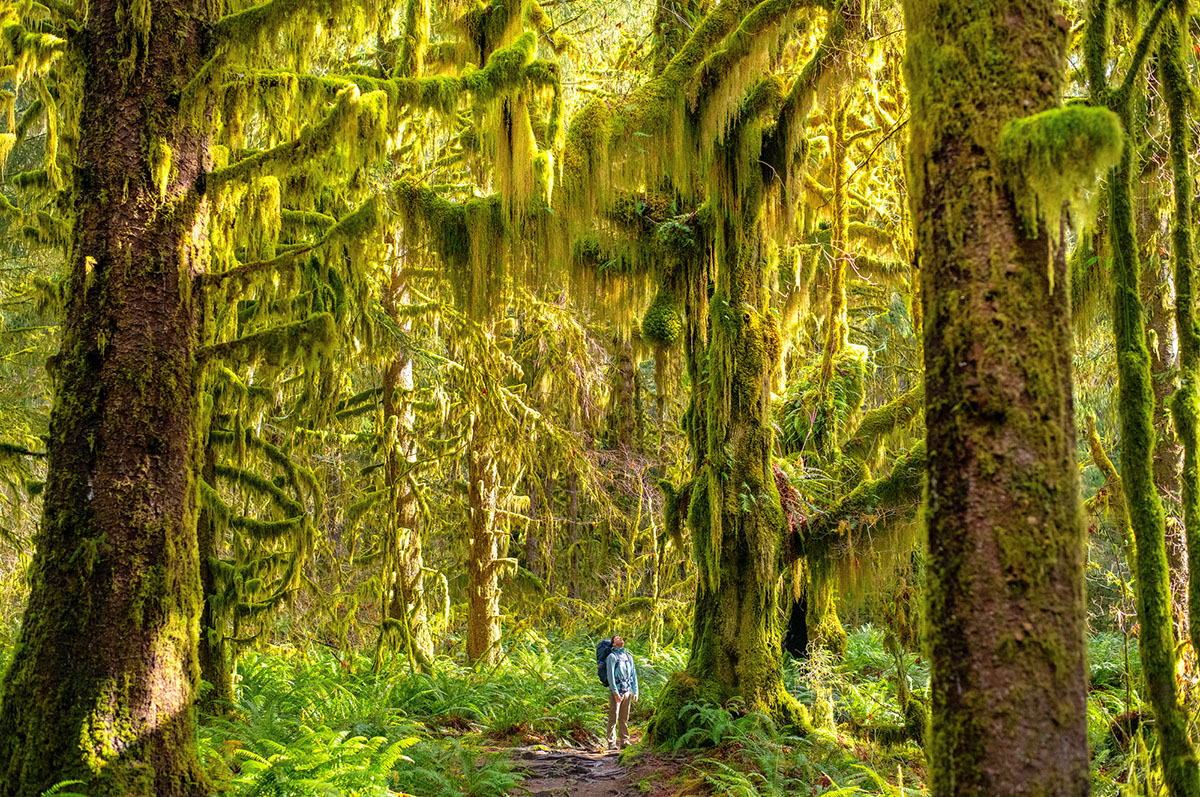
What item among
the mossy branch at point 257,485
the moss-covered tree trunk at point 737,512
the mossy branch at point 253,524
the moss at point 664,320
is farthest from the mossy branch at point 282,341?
the moss at point 664,320

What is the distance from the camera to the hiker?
29.8ft

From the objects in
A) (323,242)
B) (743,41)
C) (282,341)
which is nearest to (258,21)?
(323,242)

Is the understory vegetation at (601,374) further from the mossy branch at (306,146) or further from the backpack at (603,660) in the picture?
the backpack at (603,660)

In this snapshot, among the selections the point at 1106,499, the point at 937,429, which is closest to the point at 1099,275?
the point at 1106,499

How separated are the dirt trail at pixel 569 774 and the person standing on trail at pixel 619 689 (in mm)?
423

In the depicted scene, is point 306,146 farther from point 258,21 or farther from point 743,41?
point 743,41

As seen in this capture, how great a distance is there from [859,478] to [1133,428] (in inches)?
212

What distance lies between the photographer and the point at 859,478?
8859 millimetres

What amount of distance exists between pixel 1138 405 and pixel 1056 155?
56.5 inches

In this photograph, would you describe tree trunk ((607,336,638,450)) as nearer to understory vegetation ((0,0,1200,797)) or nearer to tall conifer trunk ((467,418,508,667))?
understory vegetation ((0,0,1200,797))

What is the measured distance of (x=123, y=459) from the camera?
4.43 m

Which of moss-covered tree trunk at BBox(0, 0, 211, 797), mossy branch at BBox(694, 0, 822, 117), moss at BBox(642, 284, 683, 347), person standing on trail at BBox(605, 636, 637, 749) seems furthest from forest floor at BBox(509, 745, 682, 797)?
mossy branch at BBox(694, 0, 822, 117)

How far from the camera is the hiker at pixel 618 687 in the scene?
909cm

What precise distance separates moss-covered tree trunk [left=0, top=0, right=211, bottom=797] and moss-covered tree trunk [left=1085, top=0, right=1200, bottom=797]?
4589 millimetres
